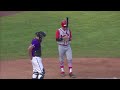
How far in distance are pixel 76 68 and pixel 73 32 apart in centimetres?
810

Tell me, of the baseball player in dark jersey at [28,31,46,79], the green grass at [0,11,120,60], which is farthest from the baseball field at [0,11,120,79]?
the baseball player in dark jersey at [28,31,46,79]

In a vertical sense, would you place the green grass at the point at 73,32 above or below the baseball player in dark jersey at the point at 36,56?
above

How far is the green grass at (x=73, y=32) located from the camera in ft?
57.4

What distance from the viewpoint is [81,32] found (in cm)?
2152

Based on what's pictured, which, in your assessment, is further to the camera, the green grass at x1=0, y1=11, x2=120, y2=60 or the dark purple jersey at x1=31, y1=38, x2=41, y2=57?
the green grass at x1=0, y1=11, x2=120, y2=60

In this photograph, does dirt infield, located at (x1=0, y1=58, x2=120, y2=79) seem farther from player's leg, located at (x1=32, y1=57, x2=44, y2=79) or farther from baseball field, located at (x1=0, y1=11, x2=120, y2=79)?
player's leg, located at (x1=32, y1=57, x2=44, y2=79)

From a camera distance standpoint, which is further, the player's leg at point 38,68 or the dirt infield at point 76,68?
the dirt infield at point 76,68

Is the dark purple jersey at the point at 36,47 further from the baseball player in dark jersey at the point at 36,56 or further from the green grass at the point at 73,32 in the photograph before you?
the green grass at the point at 73,32

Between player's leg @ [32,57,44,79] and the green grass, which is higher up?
the green grass

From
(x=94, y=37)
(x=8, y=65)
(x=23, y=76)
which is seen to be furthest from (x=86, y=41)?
(x=23, y=76)

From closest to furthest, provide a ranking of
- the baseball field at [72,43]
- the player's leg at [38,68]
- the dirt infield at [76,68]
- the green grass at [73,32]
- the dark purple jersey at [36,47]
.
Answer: the player's leg at [38,68] → the dark purple jersey at [36,47] → the dirt infield at [76,68] → the baseball field at [72,43] → the green grass at [73,32]

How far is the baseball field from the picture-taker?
513 inches

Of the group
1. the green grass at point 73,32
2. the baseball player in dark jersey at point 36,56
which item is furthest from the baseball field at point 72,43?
the baseball player in dark jersey at point 36,56
